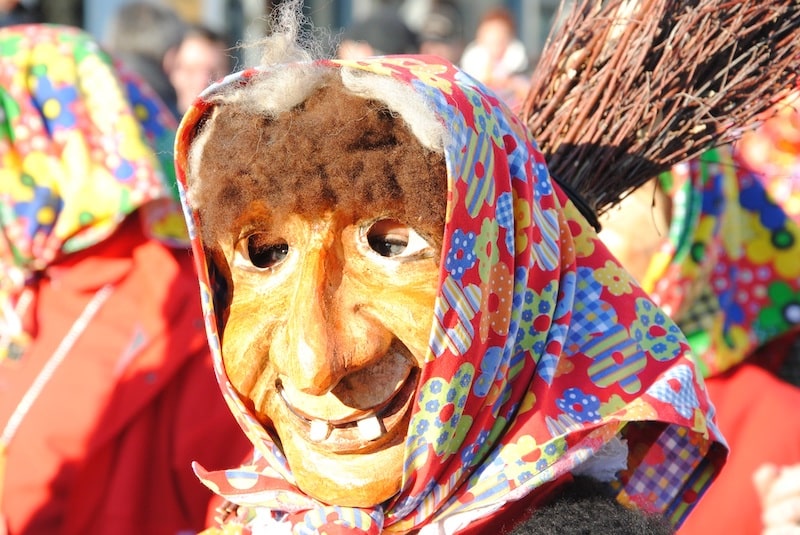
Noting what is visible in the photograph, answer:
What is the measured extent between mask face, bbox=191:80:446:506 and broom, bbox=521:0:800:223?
55 cm

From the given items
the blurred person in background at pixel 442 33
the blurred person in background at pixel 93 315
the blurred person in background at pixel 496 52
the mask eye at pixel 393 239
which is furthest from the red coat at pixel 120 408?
the blurred person in background at pixel 442 33

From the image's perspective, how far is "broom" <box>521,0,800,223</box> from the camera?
246 centimetres

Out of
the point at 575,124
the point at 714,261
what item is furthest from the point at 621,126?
the point at 714,261

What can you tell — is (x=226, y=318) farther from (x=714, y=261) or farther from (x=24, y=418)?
(x=714, y=261)

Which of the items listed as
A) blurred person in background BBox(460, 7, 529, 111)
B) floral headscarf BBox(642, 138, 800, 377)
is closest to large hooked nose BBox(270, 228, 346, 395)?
floral headscarf BBox(642, 138, 800, 377)

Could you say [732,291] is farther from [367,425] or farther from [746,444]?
[367,425]

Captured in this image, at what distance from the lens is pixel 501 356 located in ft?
6.72

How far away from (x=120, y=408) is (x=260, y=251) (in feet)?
5.22

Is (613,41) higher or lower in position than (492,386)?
higher

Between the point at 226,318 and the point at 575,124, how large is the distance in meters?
0.87

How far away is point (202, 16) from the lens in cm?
1135

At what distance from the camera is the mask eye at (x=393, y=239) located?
2023mm

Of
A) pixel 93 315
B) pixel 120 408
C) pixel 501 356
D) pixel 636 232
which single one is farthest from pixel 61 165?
pixel 501 356

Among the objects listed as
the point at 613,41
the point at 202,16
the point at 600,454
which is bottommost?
the point at 202,16
